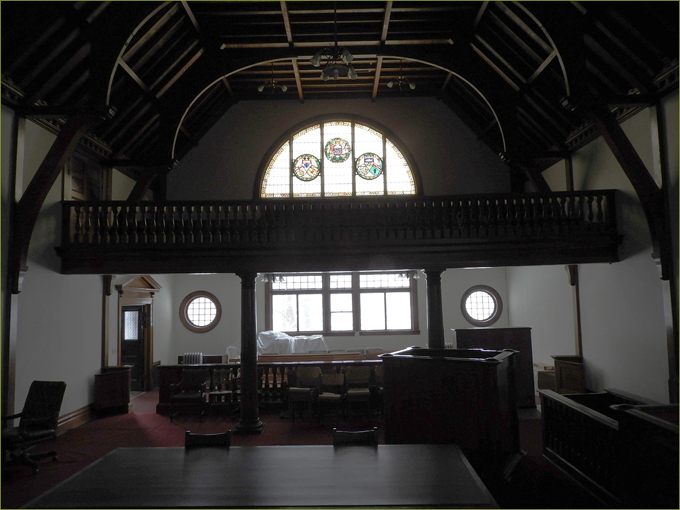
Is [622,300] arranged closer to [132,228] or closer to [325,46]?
[325,46]

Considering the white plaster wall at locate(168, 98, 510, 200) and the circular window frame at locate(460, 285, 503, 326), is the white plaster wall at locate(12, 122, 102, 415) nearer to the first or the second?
the white plaster wall at locate(168, 98, 510, 200)

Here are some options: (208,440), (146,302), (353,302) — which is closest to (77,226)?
(146,302)

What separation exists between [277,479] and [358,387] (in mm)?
5586

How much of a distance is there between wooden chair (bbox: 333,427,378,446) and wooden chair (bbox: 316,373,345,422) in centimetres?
420

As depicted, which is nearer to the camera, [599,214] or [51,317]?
[51,317]

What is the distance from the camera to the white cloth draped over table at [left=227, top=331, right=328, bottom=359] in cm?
1414

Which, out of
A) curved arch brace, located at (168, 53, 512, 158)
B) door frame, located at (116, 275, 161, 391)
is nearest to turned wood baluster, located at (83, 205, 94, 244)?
curved arch brace, located at (168, 53, 512, 158)

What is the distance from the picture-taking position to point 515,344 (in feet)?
33.2

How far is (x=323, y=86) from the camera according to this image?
507 inches

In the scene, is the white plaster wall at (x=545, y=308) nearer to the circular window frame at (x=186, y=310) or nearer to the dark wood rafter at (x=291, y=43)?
the dark wood rafter at (x=291, y=43)

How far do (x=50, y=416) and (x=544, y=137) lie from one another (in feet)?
34.9

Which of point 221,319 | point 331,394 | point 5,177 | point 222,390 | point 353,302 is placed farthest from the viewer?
point 353,302

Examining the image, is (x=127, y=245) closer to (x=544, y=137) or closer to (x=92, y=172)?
(x=92, y=172)

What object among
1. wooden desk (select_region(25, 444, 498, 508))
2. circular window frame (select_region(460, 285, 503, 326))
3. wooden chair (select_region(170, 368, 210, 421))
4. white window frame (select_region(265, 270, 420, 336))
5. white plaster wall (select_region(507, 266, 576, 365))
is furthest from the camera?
white window frame (select_region(265, 270, 420, 336))
